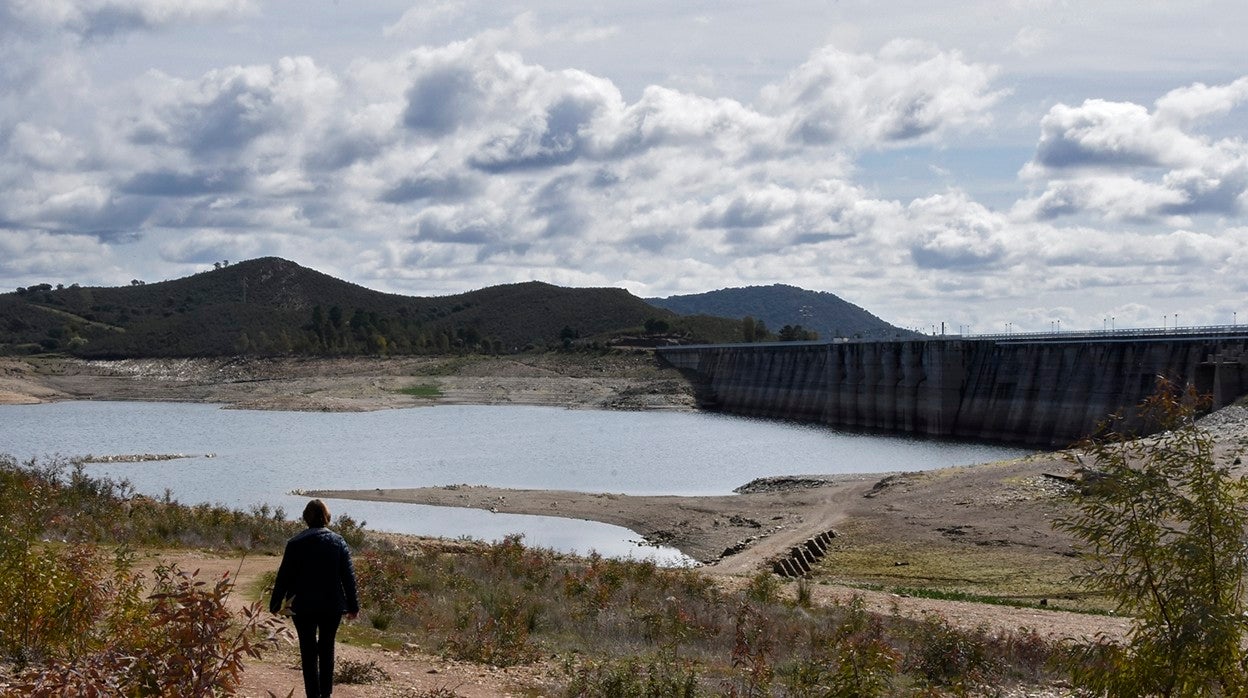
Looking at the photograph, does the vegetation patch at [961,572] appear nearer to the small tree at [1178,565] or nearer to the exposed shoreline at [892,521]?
the exposed shoreline at [892,521]

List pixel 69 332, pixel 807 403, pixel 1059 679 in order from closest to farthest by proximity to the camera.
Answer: pixel 1059 679 < pixel 807 403 < pixel 69 332

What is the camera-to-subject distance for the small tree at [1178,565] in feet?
25.5

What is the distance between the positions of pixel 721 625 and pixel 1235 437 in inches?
1172

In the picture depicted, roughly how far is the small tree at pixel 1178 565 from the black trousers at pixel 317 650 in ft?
19.0

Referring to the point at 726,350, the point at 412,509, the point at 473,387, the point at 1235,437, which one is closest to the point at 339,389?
the point at 473,387

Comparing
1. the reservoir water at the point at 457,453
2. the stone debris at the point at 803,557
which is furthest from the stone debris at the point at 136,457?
the stone debris at the point at 803,557

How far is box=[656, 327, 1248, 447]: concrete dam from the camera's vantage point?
6191cm

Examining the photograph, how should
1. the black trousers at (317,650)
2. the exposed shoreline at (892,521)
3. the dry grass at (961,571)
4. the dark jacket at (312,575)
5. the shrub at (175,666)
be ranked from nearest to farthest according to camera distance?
the shrub at (175,666) → the dark jacket at (312,575) → the black trousers at (317,650) → the dry grass at (961,571) → the exposed shoreline at (892,521)

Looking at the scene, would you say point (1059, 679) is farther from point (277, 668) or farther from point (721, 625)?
point (277, 668)

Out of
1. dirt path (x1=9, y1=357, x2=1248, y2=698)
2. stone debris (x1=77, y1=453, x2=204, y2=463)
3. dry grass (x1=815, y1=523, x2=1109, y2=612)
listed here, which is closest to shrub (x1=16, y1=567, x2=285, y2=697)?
dirt path (x1=9, y1=357, x2=1248, y2=698)

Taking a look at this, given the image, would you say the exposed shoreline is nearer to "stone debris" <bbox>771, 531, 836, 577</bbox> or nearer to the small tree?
"stone debris" <bbox>771, 531, 836, 577</bbox>

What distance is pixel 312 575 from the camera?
9.49 m

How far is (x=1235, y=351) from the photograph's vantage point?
57.2 meters

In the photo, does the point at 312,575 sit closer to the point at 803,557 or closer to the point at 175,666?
the point at 175,666
